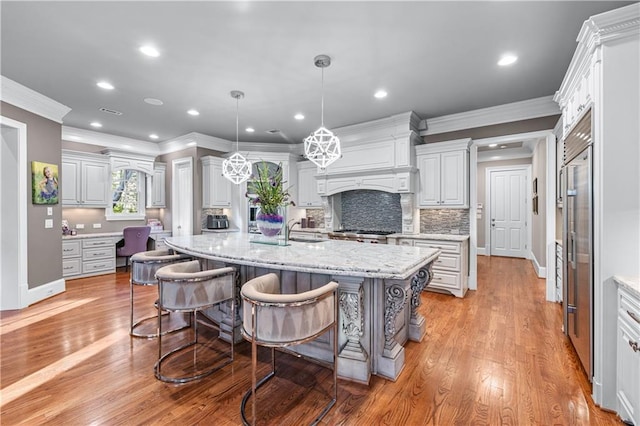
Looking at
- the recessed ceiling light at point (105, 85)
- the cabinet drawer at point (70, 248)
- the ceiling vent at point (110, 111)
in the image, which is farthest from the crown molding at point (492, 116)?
the cabinet drawer at point (70, 248)

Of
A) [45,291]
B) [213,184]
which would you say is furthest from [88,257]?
[213,184]

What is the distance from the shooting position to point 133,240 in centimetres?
568

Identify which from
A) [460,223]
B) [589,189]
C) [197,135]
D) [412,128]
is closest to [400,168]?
[412,128]

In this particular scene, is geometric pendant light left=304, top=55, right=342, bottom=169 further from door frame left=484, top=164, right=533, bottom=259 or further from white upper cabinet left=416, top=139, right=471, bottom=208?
door frame left=484, top=164, right=533, bottom=259

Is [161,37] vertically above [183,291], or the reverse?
[161,37]

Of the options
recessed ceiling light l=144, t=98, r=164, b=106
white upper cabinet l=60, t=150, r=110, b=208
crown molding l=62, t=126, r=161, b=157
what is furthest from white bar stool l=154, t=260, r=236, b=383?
crown molding l=62, t=126, r=161, b=157

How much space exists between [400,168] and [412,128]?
0.72 m

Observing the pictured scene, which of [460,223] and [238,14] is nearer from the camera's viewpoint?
[238,14]

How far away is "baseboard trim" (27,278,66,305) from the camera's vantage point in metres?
3.88

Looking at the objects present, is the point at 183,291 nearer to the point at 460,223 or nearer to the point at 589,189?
the point at 589,189

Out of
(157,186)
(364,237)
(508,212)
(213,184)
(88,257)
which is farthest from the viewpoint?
(508,212)

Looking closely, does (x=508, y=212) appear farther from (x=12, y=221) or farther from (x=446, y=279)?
(x=12, y=221)

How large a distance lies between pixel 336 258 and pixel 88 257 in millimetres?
5586

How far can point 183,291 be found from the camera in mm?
2168
